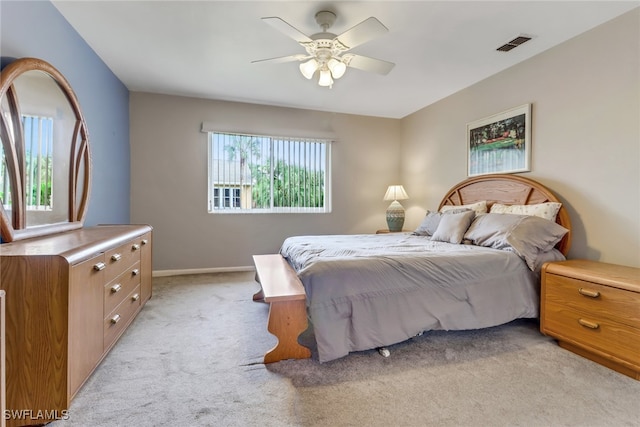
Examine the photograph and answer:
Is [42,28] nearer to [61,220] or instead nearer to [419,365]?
[61,220]

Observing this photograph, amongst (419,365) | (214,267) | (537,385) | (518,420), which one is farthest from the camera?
(214,267)

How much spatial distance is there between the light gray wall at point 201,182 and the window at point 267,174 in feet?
0.45

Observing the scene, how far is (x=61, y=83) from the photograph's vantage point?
2.22 meters

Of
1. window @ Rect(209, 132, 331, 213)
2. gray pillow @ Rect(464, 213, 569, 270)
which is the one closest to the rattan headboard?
gray pillow @ Rect(464, 213, 569, 270)

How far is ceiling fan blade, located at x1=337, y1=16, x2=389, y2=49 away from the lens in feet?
6.29

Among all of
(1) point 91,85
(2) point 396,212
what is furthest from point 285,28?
(2) point 396,212

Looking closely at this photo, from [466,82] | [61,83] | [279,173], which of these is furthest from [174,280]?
[466,82]

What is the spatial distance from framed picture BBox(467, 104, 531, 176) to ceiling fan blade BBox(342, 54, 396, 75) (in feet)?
5.23

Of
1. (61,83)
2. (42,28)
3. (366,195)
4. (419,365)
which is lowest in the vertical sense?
(419,365)

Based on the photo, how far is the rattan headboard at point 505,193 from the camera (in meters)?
2.59

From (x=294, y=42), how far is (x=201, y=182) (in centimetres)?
232

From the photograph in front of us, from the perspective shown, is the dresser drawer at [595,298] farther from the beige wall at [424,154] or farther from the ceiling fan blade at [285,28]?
the ceiling fan blade at [285,28]

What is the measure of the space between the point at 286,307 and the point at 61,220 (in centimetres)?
188

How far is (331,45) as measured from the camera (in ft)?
7.31
